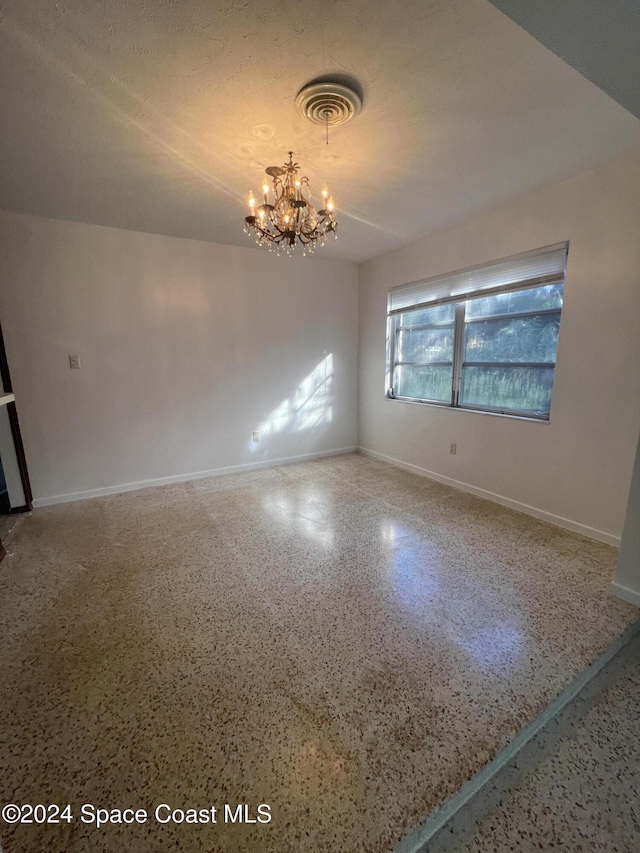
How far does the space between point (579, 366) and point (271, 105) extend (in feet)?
8.08

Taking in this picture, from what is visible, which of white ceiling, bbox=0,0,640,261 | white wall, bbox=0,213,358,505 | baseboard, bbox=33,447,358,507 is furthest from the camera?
baseboard, bbox=33,447,358,507

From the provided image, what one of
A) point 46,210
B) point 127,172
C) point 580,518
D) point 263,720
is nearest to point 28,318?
point 46,210

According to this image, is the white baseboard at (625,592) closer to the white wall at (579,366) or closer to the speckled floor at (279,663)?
the speckled floor at (279,663)

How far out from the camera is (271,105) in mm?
1582

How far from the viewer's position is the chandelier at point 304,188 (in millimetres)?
1496

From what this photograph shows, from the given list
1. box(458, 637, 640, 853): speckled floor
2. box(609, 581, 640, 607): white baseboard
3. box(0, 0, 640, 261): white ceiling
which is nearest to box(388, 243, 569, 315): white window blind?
box(0, 0, 640, 261): white ceiling

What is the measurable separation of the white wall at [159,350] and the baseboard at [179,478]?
31mm

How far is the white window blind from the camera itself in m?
2.48

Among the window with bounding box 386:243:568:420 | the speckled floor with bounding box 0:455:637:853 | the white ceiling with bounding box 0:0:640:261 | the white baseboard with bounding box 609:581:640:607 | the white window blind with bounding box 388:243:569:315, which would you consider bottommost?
the speckled floor with bounding box 0:455:637:853

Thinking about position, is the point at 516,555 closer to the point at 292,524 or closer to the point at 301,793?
the point at 292,524

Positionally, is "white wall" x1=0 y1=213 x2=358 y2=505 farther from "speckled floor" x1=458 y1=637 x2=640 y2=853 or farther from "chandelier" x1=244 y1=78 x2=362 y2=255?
"speckled floor" x1=458 y1=637 x2=640 y2=853

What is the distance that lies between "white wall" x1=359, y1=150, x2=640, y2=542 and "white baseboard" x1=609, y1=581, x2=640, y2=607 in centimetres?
66

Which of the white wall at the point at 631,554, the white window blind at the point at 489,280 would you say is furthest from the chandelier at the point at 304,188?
the white wall at the point at 631,554

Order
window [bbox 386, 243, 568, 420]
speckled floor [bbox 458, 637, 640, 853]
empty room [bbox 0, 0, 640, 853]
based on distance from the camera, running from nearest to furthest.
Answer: speckled floor [bbox 458, 637, 640, 853] → empty room [bbox 0, 0, 640, 853] → window [bbox 386, 243, 568, 420]
